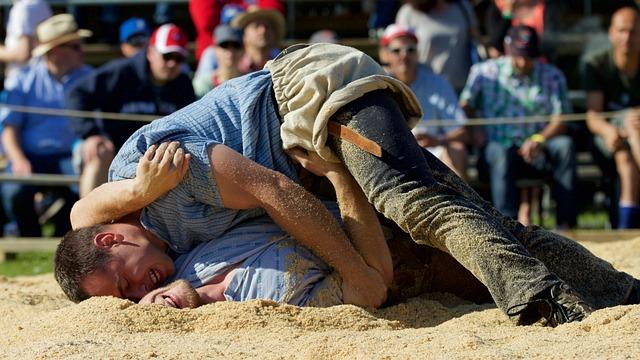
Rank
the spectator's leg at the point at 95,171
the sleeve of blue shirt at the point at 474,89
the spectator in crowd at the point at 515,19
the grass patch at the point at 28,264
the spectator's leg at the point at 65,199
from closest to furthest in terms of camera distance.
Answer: the grass patch at the point at 28,264 → the spectator's leg at the point at 95,171 → the sleeve of blue shirt at the point at 474,89 → the spectator's leg at the point at 65,199 → the spectator in crowd at the point at 515,19

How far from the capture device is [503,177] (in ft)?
27.0

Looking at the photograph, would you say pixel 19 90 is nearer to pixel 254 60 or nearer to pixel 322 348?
pixel 254 60

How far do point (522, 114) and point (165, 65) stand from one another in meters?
2.54

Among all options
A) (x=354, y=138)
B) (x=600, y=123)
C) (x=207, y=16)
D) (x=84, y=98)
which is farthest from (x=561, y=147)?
(x=354, y=138)

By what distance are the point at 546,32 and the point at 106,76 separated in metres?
3.56

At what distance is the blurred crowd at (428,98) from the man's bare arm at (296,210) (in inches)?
146

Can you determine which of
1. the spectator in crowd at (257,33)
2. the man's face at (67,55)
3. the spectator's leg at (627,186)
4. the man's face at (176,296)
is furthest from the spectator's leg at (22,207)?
the man's face at (176,296)

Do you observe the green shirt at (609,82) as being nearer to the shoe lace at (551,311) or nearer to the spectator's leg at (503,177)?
the spectator's leg at (503,177)

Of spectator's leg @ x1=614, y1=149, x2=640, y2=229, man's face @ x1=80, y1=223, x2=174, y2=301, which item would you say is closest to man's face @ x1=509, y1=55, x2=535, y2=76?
spectator's leg @ x1=614, y1=149, x2=640, y2=229

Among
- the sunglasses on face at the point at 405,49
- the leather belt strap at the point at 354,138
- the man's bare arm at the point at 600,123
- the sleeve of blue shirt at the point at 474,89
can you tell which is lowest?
the man's bare arm at the point at 600,123

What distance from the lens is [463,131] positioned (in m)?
8.27

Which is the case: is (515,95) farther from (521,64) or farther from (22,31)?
(22,31)

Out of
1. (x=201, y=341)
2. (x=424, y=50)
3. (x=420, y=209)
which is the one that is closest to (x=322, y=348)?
(x=201, y=341)

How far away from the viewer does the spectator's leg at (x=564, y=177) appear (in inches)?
326
